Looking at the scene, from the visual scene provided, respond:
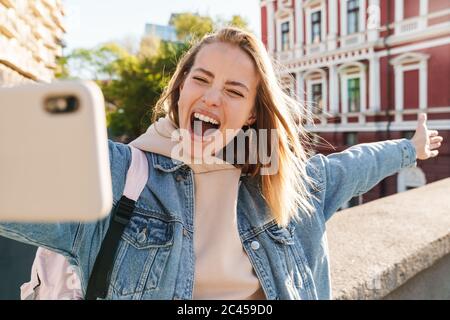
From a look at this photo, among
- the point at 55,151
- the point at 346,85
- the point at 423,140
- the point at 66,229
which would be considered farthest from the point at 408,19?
the point at 55,151

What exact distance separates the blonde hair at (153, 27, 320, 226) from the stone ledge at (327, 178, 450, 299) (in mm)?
318

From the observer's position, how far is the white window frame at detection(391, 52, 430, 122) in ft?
39.9

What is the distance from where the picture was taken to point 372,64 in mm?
13234

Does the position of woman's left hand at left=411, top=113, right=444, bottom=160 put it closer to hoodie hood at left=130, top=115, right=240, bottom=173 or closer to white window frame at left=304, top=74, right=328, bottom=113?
hoodie hood at left=130, top=115, right=240, bottom=173

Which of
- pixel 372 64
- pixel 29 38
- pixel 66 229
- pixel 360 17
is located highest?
pixel 360 17

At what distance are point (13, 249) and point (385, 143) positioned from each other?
1915mm

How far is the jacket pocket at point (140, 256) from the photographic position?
88 cm

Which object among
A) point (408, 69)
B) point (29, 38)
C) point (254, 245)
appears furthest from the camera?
point (408, 69)

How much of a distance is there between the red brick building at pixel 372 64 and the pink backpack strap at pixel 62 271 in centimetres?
1063

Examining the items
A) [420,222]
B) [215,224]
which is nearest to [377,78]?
[420,222]

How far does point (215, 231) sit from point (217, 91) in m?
0.43

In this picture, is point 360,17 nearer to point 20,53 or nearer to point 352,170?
point 20,53

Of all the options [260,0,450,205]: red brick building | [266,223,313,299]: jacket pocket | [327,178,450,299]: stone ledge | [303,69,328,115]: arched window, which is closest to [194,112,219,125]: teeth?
[266,223,313,299]: jacket pocket

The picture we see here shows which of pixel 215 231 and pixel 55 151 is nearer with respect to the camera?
pixel 55 151
